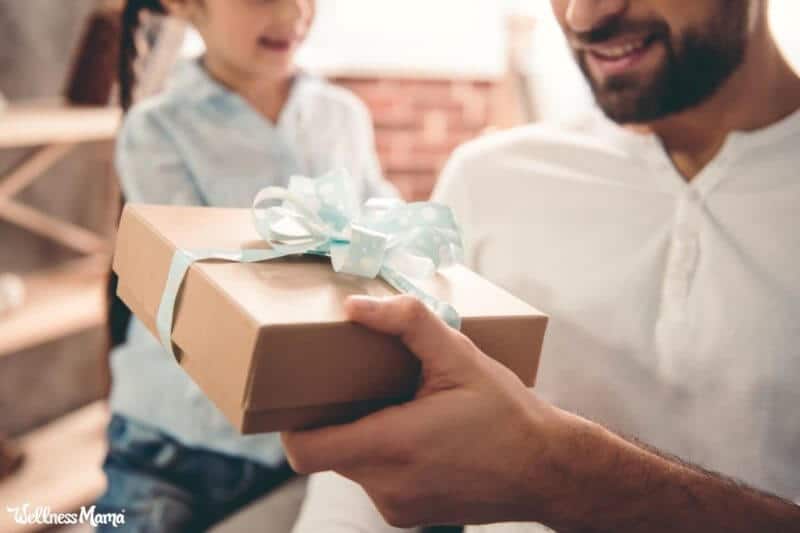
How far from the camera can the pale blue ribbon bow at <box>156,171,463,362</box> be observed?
1.73 feet

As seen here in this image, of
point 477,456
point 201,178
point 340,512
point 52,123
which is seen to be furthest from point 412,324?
point 52,123

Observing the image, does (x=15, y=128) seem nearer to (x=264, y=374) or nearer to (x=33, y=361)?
(x=33, y=361)

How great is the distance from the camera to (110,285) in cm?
123

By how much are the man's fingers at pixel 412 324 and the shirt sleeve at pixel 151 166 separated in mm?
674

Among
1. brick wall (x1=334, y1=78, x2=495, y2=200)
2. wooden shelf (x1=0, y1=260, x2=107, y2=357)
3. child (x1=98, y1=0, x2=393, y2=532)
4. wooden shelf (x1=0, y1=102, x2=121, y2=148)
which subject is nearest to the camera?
child (x1=98, y1=0, x2=393, y2=532)

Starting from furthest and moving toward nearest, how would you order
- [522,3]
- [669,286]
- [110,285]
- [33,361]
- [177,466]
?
[522,3] < [33,361] < [110,285] < [177,466] < [669,286]

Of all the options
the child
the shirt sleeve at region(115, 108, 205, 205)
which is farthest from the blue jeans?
the shirt sleeve at region(115, 108, 205, 205)

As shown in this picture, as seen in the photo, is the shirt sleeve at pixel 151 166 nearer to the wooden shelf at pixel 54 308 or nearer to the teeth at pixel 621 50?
the wooden shelf at pixel 54 308

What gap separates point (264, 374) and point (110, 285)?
35.4 inches

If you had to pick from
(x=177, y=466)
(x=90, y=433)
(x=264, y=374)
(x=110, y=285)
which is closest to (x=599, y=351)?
(x=264, y=374)

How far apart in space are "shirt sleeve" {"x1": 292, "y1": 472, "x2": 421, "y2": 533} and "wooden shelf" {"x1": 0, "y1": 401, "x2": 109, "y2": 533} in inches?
29.1

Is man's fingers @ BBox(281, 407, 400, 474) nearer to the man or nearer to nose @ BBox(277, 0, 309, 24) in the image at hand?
the man

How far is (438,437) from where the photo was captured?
480mm

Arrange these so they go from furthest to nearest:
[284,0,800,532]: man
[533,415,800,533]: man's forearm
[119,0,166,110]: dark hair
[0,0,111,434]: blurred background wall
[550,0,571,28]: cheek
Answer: [0,0,111,434]: blurred background wall
[119,0,166,110]: dark hair
[550,0,571,28]: cheek
[284,0,800,532]: man
[533,415,800,533]: man's forearm
